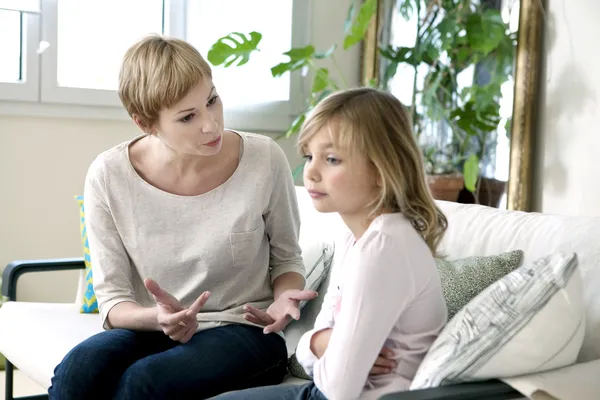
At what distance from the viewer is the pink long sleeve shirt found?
1.33 metres

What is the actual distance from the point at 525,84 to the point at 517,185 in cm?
37

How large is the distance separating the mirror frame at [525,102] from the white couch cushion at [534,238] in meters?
1.11

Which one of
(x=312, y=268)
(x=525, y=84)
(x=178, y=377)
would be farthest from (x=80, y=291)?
(x=525, y=84)

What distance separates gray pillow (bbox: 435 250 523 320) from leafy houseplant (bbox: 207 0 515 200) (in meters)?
1.39

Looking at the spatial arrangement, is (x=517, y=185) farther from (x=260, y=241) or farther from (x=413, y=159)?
(x=413, y=159)

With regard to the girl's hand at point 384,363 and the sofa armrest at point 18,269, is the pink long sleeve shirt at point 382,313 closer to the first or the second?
the girl's hand at point 384,363

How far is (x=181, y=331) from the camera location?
5.84 feet

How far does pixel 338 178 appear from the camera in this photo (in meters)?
1.46

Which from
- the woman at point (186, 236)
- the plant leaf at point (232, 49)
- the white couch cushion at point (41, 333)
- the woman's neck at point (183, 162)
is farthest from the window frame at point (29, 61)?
the woman's neck at point (183, 162)

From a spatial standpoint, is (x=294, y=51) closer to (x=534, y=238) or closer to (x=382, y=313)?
(x=534, y=238)

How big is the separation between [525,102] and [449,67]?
374 millimetres

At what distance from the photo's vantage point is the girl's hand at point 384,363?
1.40m

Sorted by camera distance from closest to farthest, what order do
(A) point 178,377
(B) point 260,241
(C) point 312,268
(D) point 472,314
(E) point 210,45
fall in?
(D) point 472,314 < (A) point 178,377 < (B) point 260,241 < (C) point 312,268 < (E) point 210,45

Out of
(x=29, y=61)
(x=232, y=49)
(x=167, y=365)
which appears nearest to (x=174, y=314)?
(x=167, y=365)
